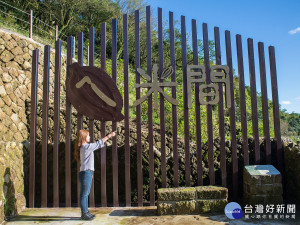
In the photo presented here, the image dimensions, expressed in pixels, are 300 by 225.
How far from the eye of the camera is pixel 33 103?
4.96 m

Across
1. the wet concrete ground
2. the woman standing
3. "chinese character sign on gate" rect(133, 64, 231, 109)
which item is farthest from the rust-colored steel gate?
the woman standing

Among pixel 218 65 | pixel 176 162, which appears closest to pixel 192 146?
pixel 176 162

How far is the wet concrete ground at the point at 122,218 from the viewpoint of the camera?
376 centimetres

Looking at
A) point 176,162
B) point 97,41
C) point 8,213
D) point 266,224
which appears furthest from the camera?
point 97,41

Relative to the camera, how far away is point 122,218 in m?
4.03

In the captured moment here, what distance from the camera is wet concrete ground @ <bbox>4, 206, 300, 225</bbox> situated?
3.76m

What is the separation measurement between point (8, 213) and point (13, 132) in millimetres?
1526

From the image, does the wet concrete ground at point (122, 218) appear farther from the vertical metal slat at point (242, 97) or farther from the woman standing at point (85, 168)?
the vertical metal slat at point (242, 97)

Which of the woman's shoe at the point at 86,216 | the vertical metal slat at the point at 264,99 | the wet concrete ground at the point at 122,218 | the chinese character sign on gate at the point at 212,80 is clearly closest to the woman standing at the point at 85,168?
the woman's shoe at the point at 86,216

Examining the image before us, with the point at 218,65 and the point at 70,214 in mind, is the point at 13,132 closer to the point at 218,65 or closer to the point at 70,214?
the point at 70,214

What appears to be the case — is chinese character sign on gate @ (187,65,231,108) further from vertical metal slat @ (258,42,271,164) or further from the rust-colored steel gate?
vertical metal slat @ (258,42,271,164)

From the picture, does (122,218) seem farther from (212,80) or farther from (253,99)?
(253,99)

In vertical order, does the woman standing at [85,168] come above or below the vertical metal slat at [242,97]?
below

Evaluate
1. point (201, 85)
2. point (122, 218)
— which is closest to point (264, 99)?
point (201, 85)
